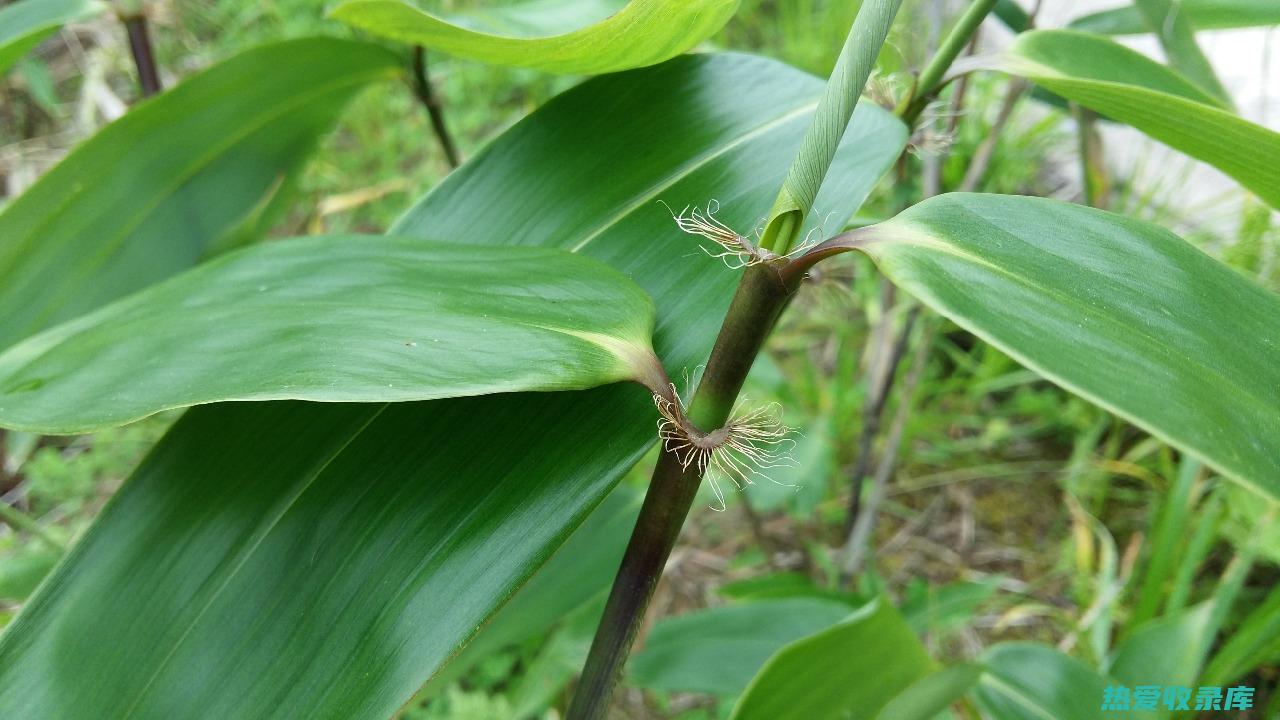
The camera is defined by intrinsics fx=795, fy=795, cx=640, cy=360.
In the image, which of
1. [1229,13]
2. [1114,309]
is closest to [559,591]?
[1114,309]

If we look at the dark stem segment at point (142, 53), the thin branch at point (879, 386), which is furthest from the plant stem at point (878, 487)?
the dark stem segment at point (142, 53)

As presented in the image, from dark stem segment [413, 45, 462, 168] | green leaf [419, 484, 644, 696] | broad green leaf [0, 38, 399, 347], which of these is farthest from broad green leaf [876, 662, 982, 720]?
broad green leaf [0, 38, 399, 347]

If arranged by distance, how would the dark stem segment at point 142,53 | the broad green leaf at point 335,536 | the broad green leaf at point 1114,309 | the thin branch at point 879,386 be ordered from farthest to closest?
1. the thin branch at point 879,386
2. the dark stem segment at point 142,53
3. the broad green leaf at point 335,536
4. the broad green leaf at point 1114,309

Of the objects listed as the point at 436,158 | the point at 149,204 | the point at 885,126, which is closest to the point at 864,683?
the point at 885,126

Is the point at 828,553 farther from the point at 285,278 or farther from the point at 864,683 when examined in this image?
the point at 285,278

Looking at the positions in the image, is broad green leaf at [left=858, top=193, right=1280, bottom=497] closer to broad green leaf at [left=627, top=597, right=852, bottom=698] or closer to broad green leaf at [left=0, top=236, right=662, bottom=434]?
broad green leaf at [left=0, top=236, right=662, bottom=434]

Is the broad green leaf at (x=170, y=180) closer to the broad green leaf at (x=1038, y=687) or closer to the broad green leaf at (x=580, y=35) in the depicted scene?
the broad green leaf at (x=580, y=35)
